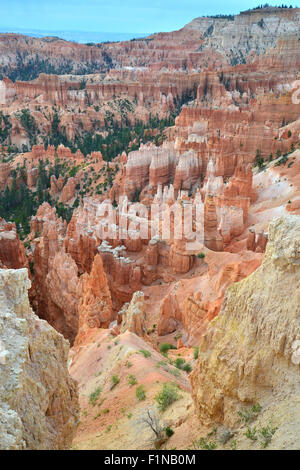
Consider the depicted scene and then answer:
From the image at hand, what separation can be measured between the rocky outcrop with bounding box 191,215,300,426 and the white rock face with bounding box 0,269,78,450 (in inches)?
113

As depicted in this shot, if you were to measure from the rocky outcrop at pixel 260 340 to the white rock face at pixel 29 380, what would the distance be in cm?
286

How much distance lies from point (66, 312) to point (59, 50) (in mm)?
128831

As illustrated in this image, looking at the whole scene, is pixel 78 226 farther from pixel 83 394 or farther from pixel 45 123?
pixel 45 123

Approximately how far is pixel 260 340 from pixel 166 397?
387 cm

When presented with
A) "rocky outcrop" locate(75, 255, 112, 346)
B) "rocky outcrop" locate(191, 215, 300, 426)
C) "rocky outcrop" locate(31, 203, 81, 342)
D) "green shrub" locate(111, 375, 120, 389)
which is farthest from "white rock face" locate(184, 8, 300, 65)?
"rocky outcrop" locate(191, 215, 300, 426)

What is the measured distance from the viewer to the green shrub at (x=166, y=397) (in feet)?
31.9

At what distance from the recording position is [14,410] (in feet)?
18.3

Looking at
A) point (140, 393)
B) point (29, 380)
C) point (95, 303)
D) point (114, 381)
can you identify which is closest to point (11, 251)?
point (95, 303)

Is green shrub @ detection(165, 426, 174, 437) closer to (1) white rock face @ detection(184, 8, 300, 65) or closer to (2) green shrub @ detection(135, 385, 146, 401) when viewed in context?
(2) green shrub @ detection(135, 385, 146, 401)

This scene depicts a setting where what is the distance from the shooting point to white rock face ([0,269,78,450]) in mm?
5461

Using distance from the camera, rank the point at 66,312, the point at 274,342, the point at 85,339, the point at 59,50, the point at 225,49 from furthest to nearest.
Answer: the point at 59,50, the point at 225,49, the point at 66,312, the point at 85,339, the point at 274,342

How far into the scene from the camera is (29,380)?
626 centimetres

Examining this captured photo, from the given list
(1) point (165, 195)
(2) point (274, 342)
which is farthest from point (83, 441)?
(1) point (165, 195)

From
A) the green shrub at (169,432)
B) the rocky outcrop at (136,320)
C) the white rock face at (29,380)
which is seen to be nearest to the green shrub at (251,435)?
the green shrub at (169,432)
